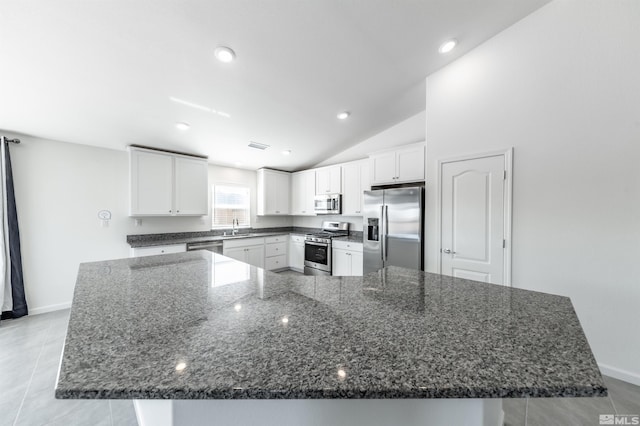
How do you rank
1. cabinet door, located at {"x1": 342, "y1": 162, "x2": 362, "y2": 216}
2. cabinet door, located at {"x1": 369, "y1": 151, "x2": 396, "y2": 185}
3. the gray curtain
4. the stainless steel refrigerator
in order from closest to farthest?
the gray curtain < the stainless steel refrigerator < cabinet door, located at {"x1": 369, "y1": 151, "x2": 396, "y2": 185} < cabinet door, located at {"x1": 342, "y1": 162, "x2": 362, "y2": 216}

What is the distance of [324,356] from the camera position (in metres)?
0.71

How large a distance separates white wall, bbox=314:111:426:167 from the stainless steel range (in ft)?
4.69

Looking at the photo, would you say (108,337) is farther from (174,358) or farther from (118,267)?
(118,267)

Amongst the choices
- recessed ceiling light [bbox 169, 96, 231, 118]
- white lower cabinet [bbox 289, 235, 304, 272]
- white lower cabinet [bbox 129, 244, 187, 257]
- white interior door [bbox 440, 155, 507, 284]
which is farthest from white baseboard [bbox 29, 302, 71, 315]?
white interior door [bbox 440, 155, 507, 284]

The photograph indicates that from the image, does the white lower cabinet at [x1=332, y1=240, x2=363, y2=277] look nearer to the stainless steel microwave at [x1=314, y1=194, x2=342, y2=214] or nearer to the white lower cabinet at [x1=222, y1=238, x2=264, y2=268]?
the stainless steel microwave at [x1=314, y1=194, x2=342, y2=214]

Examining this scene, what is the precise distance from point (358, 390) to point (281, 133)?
3762 millimetres

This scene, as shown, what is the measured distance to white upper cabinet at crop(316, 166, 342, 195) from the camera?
484cm

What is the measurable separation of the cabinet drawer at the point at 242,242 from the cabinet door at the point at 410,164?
305 cm

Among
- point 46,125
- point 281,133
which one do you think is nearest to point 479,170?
point 281,133

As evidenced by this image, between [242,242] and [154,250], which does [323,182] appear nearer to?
[242,242]

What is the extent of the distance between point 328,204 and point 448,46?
3.08 m

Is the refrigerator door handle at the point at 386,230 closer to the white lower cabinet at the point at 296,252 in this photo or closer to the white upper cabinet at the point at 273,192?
the white lower cabinet at the point at 296,252

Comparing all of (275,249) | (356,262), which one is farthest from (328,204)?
(275,249)

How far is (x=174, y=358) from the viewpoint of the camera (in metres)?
0.69
